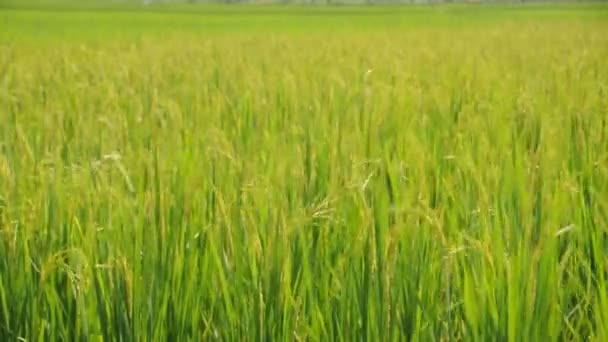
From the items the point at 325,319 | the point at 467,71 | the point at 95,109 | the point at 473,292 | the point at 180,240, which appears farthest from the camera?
the point at 467,71

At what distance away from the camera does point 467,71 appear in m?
4.45

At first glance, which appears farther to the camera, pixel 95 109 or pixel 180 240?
pixel 95 109

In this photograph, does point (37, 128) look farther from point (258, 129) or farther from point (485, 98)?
point (485, 98)

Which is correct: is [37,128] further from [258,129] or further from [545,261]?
[545,261]

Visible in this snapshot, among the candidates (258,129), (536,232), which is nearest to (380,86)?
(258,129)

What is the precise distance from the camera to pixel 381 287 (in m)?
1.12

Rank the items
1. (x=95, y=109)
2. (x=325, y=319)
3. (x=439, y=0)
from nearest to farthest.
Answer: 1. (x=325, y=319)
2. (x=95, y=109)
3. (x=439, y=0)

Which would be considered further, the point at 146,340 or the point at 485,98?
the point at 485,98

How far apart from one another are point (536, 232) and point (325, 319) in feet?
1.63

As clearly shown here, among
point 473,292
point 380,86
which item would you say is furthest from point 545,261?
point 380,86

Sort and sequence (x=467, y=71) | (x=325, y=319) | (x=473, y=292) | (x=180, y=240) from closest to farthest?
(x=473, y=292) < (x=325, y=319) < (x=180, y=240) < (x=467, y=71)

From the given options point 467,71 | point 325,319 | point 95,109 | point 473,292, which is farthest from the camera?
point 467,71

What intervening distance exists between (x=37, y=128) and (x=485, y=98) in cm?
184

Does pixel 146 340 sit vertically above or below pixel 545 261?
below
